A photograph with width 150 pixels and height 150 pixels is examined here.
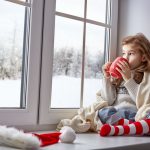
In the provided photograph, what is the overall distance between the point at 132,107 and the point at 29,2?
69 cm

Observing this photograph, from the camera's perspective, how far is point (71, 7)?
1.58m

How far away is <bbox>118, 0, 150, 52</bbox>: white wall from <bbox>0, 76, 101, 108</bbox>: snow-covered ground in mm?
337

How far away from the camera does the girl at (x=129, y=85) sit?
1427mm

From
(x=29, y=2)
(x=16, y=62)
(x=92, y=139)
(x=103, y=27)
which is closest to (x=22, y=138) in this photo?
(x=92, y=139)

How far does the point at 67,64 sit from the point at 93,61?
188 millimetres

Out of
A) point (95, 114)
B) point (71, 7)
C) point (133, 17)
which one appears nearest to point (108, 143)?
point (95, 114)

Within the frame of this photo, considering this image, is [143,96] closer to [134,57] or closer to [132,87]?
[132,87]

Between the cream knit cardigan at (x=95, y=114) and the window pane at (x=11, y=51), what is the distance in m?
0.27

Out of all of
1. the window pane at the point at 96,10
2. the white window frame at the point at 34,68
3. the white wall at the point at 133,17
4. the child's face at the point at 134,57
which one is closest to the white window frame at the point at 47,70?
the white window frame at the point at 34,68

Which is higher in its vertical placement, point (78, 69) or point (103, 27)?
point (103, 27)

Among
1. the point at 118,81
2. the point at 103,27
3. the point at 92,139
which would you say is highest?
the point at 103,27

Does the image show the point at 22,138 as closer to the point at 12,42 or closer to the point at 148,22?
the point at 12,42

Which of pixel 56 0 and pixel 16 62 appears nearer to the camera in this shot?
pixel 16 62

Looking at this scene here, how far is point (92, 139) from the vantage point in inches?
48.4
